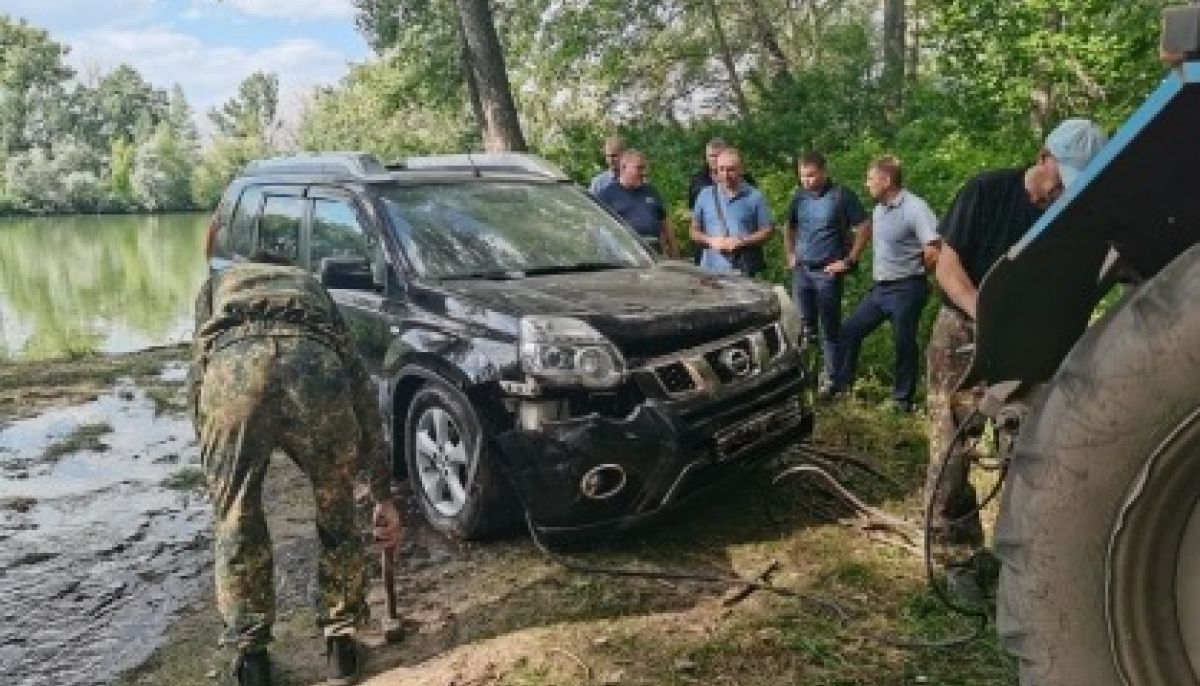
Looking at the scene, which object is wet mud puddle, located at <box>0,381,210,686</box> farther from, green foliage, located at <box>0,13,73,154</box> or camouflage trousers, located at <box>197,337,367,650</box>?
green foliage, located at <box>0,13,73,154</box>

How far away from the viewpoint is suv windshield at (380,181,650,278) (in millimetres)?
5117

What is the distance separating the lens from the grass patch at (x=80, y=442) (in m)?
7.11

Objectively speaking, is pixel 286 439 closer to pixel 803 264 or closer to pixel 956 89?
pixel 803 264

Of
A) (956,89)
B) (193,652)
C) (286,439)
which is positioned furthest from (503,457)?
(956,89)

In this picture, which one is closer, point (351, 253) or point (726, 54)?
point (351, 253)

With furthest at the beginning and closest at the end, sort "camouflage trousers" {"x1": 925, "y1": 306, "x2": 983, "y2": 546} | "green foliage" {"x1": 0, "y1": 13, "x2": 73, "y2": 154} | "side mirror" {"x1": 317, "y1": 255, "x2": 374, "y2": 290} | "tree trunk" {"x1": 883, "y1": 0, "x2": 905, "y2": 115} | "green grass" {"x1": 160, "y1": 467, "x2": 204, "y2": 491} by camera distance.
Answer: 1. "green foliage" {"x1": 0, "y1": 13, "x2": 73, "y2": 154}
2. "tree trunk" {"x1": 883, "y1": 0, "x2": 905, "y2": 115}
3. "green grass" {"x1": 160, "y1": 467, "x2": 204, "y2": 491}
4. "side mirror" {"x1": 317, "y1": 255, "x2": 374, "y2": 290}
5. "camouflage trousers" {"x1": 925, "y1": 306, "x2": 983, "y2": 546}

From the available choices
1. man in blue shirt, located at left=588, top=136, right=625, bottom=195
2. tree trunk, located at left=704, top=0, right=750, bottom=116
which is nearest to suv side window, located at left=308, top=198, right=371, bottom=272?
man in blue shirt, located at left=588, top=136, right=625, bottom=195

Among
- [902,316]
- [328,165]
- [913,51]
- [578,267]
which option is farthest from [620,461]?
[913,51]

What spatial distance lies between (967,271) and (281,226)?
3956mm

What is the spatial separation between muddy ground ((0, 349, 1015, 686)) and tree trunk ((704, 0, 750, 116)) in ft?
49.4

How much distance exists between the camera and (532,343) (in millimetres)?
4328

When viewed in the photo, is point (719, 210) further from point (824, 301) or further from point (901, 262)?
point (901, 262)

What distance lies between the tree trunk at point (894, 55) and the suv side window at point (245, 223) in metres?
11.4

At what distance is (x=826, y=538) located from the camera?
471 cm
